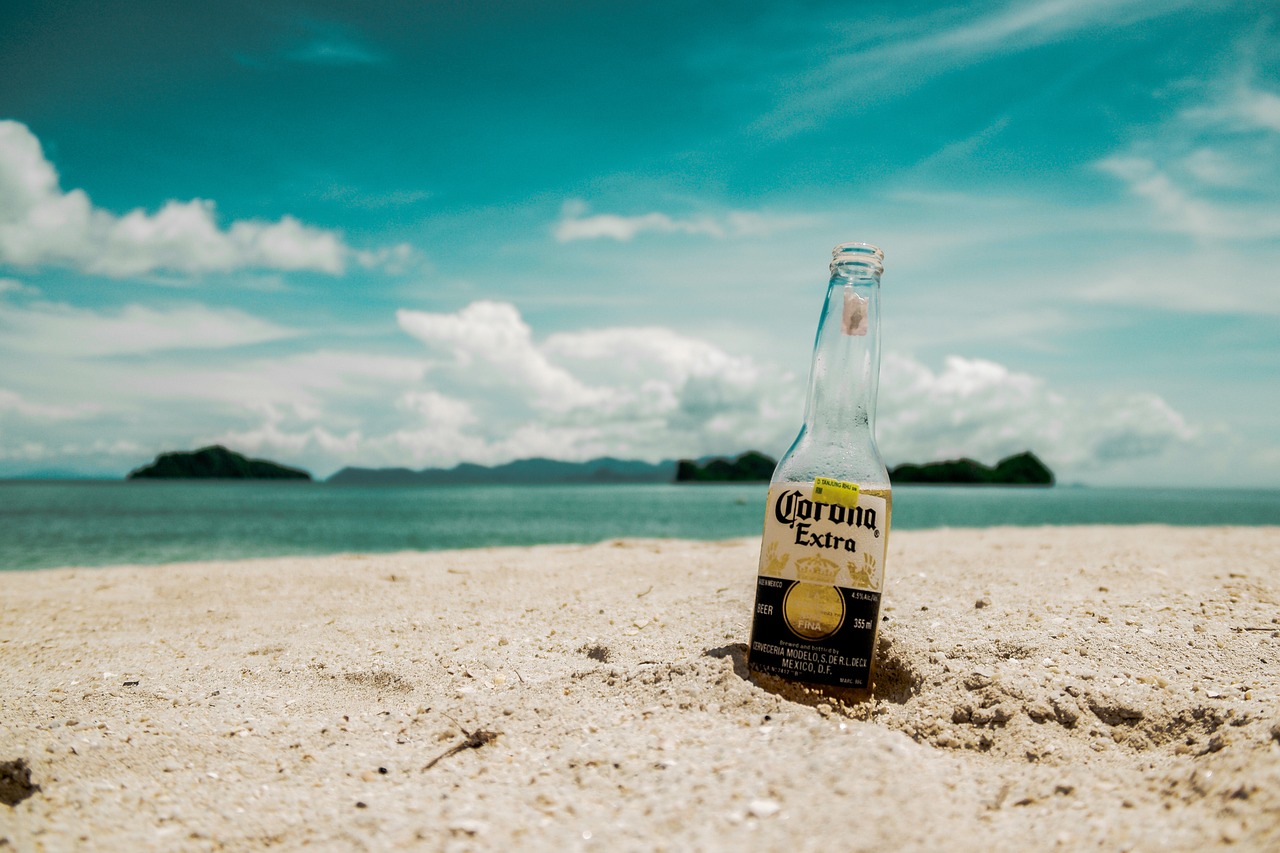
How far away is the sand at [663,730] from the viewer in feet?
7.24

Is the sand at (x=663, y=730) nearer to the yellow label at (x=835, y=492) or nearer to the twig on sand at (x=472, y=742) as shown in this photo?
the twig on sand at (x=472, y=742)

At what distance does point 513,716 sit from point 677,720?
671 millimetres

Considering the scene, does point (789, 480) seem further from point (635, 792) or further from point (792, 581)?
point (635, 792)

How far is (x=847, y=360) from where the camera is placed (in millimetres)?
3125

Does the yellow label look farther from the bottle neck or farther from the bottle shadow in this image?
the bottle shadow

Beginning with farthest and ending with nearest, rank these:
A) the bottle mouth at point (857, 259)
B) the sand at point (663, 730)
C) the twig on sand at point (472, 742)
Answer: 1. the bottle mouth at point (857, 259)
2. the twig on sand at point (472, 742)
3. the sand at point (663, 730)

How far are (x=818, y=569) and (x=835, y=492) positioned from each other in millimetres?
307

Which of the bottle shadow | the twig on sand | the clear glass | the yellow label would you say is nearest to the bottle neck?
the clear glass

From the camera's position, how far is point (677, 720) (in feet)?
9.39

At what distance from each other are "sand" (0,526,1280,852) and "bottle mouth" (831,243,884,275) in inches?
67.7

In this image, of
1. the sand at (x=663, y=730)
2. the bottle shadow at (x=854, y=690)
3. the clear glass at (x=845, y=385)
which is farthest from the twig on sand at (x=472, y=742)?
the clear glass at (x=845, y=385)

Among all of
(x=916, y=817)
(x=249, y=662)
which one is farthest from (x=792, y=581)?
(x=249, y=662)

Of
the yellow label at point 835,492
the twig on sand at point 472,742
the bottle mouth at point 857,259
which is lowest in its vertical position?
the twig on sand at point 472,742

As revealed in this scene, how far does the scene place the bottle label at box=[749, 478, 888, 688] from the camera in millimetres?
2922
